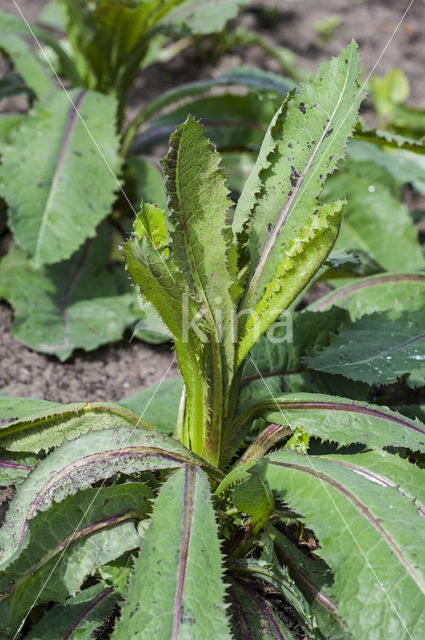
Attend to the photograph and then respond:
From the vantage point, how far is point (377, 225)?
2676 mm

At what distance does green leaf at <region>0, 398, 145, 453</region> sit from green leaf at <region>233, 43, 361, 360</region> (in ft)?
0.97

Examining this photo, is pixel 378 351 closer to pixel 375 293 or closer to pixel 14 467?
pixel 375 293

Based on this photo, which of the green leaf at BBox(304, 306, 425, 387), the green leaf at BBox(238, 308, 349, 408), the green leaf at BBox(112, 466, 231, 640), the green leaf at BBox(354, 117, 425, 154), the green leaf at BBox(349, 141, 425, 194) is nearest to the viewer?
the green leaf at BBox(112, 466, 231, 640)

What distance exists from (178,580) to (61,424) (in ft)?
1.54

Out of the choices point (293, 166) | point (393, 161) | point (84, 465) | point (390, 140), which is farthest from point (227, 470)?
point (393, 161)

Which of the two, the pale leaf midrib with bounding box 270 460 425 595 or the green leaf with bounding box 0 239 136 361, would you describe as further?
the green leaf with bounding box 0 239 136 361

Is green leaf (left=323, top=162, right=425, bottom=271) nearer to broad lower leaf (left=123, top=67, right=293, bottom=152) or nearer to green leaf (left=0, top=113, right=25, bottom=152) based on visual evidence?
broad lower leaf (left=123, top=67, right=293, bottom=152)

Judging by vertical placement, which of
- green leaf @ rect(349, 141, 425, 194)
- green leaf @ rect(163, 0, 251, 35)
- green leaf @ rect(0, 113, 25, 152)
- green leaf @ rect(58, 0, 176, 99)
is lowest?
green leaf @ rect(0, 113, 25, 152)

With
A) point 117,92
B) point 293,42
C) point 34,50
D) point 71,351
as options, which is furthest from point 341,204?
point 293,42

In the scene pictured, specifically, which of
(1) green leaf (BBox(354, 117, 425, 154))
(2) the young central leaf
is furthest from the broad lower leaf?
(2) the young central leaf

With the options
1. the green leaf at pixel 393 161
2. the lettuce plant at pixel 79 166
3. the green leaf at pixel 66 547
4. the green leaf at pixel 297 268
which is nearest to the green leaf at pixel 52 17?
the lettuce plant at pixel 79 166

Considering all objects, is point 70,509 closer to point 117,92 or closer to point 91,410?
point 91,410

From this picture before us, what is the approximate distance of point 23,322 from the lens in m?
2.24

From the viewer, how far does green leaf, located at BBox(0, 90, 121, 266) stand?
215 cm
